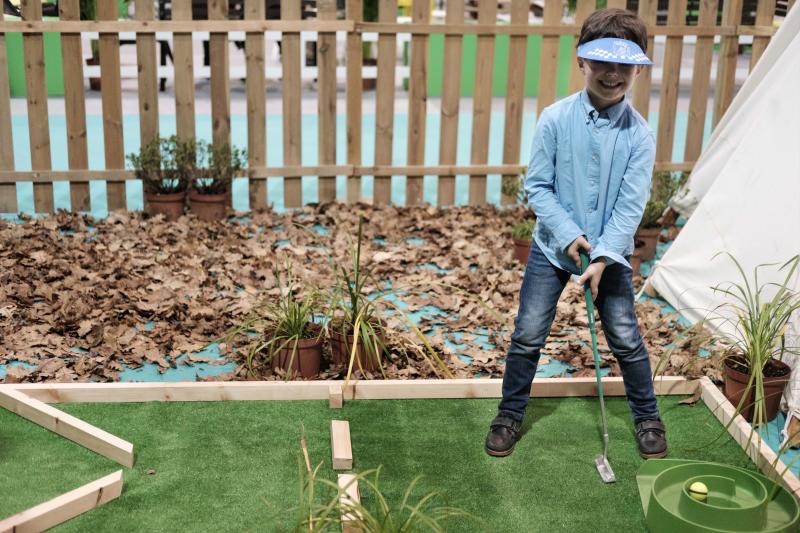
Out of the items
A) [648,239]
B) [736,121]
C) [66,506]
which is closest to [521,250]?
[648,239]

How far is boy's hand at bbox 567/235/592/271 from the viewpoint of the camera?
3.33 m

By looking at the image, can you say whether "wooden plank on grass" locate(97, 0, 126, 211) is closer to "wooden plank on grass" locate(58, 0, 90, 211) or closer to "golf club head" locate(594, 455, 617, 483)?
"wooden plank on grass" locate(58, 0, 90, 211)

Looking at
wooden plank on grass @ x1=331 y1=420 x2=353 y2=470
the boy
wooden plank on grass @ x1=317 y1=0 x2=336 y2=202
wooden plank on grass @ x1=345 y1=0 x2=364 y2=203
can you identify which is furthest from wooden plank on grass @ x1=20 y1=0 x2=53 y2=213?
the boy

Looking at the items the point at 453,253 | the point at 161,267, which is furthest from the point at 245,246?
the point at 453,253

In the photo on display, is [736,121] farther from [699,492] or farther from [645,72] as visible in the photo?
[699,492]

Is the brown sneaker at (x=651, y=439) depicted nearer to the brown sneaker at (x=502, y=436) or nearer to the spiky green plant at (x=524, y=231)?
the brown sneaker at (x=502, y=436)

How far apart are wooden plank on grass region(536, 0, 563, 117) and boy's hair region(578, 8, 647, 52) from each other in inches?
154

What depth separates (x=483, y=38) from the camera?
7.23 m

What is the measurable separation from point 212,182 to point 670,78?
12.1ft

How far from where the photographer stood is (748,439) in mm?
3590

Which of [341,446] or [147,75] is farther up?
[147,75]

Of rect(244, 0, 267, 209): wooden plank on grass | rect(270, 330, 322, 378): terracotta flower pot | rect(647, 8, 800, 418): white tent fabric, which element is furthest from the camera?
rect(244, 0, 267, 209): wooden plank on grass

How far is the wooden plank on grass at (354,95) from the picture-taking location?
7.11 meters

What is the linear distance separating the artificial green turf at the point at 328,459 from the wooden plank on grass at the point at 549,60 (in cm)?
382
